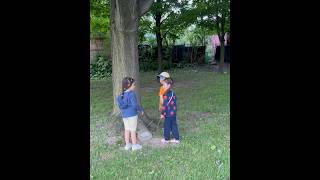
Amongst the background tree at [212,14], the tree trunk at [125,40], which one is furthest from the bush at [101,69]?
the tree trunk at [125,40]

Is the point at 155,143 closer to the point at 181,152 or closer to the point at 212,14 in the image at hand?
the point at 181,152

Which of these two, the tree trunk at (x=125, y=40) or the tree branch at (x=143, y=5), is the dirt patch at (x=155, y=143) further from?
the tree branch at (x=143, y=5)

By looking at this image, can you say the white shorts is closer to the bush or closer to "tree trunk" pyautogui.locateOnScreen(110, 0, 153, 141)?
"tree trunk" pyautogui.locateOnScreen(110, 0, 153, 141)

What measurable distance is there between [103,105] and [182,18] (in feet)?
25.8

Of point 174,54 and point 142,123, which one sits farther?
point 174,54

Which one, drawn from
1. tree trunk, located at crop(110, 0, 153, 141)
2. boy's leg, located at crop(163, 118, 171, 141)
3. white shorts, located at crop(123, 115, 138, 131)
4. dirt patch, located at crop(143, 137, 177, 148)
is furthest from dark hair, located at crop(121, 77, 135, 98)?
tree trunk, located at crop(110, 0, 153, 141)

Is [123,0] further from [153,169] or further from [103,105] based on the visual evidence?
[103,105]

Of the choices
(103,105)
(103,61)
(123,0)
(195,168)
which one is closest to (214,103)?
(103,105)

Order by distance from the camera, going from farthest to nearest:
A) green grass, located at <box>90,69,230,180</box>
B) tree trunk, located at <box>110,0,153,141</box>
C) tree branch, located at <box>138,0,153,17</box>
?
1. tree branch, located at <box>138,0,153,17</box>
2. tree trunk, located at <box>110,0,153,141</box>
3. green grass, located at <box>90,69,230,180</box>

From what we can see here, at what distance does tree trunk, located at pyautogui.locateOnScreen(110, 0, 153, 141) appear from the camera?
727 cm

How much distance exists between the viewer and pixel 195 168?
554 cm

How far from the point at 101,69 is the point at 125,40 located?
1310 cm

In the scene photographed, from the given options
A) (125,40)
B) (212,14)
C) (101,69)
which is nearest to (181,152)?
(125,40)

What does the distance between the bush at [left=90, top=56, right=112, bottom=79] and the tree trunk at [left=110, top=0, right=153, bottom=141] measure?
39.8 feet
